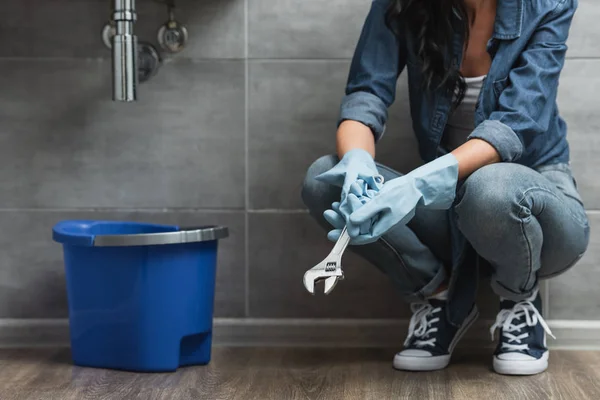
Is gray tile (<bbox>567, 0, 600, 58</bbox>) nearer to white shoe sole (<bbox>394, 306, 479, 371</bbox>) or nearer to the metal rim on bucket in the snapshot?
white shoe sole (<bbox>394, 306, 479, 371</bbox>)

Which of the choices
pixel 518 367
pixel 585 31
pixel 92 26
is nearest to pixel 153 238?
pixel 92 26

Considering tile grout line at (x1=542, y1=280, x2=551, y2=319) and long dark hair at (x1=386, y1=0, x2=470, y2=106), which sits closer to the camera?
long dark hair at (x1=386, y1=0, x2=470, y2=106)

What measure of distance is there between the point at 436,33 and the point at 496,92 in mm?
147

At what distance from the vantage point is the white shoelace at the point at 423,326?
1.42m

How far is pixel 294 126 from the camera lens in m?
1.62

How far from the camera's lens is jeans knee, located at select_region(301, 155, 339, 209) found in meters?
1.35

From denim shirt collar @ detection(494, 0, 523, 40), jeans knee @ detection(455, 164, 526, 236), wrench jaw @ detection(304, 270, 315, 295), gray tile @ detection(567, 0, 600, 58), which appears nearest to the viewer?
wrench jaw @ detection(304, 270, 315, 295)

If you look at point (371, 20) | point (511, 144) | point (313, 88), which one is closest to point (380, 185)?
point (511, 144)

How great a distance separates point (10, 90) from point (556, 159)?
102cm

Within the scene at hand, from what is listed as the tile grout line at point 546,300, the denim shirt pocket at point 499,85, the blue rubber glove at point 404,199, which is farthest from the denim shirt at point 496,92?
the tile grout line at point 546,300

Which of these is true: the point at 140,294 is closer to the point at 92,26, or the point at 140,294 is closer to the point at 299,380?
the point at 299,380

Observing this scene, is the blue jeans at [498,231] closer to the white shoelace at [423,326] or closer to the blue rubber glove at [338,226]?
the white shoelace at [423,326]

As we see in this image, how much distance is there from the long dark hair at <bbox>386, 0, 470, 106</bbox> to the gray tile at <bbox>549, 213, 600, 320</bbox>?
1.45 feet

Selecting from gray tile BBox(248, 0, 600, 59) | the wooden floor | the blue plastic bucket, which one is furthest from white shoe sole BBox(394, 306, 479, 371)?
gray tile BBox(248, 0, 600, 59)
